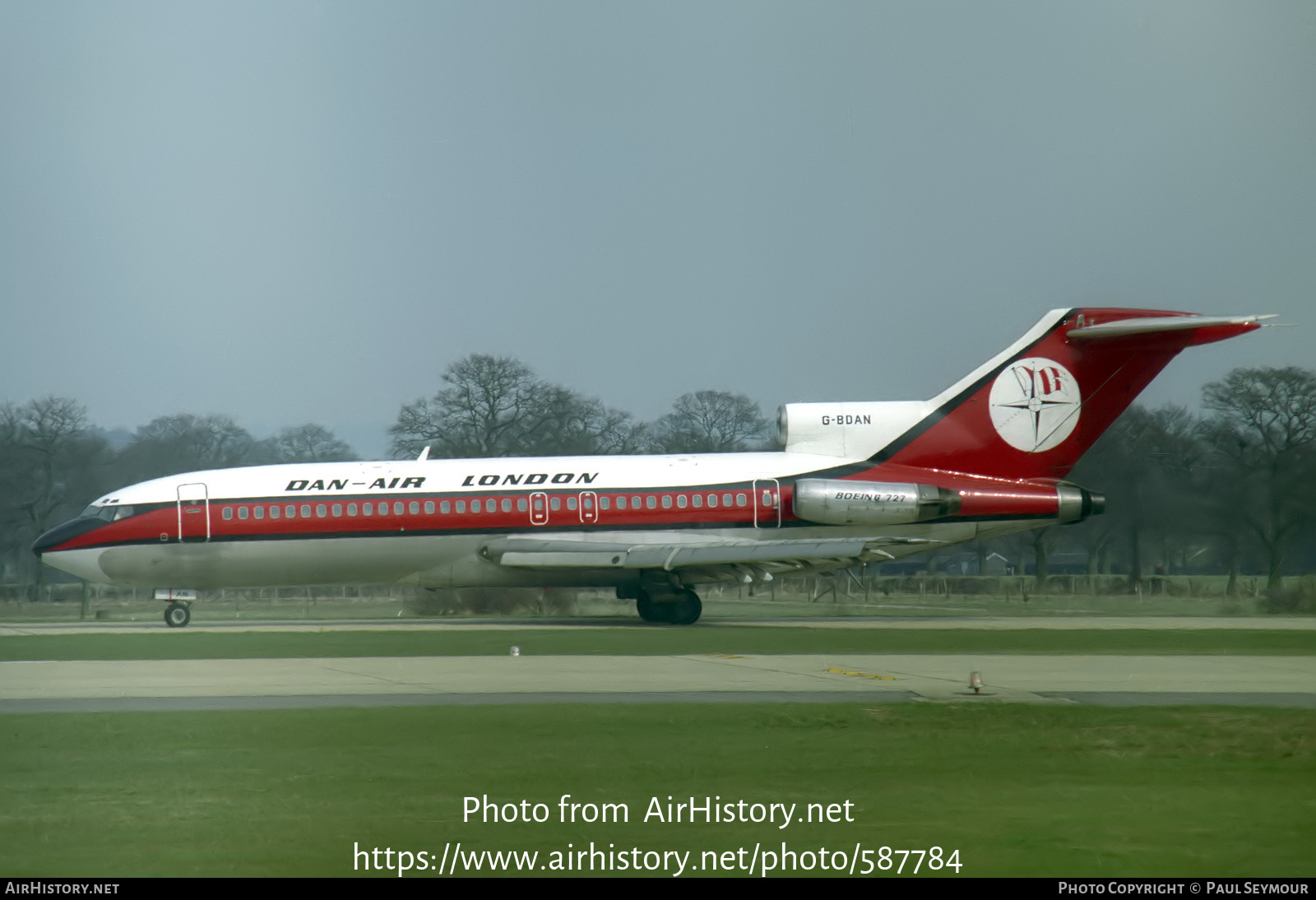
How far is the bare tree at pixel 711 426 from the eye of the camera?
46625 millimetres

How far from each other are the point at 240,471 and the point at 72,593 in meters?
16.9

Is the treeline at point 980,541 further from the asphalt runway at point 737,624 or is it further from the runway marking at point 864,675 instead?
the runway marking at point 864,675

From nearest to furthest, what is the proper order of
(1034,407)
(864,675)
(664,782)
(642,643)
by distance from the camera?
(664,782) < (864,675) < (642,643) < (1034,407)

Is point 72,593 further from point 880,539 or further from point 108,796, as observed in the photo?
point 108,796

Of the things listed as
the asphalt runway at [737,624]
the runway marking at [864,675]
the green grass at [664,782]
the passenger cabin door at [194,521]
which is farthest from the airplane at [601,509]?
the green grass at [664,782]

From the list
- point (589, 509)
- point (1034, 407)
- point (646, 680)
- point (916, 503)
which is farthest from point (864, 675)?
point (1034, 407)

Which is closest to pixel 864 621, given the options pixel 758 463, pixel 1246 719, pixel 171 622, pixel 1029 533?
pixel 758 463

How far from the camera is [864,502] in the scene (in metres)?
32.2

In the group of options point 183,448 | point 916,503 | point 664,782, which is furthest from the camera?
point 183,448

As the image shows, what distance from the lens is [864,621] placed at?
3145cm

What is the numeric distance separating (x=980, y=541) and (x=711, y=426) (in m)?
14.0

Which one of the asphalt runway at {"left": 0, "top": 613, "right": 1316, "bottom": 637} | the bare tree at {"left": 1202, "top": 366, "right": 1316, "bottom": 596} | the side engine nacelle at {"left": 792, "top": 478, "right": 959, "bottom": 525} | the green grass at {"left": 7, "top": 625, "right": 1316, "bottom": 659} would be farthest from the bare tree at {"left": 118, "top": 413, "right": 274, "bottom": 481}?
the bare tree at {"left": 1202, "top": 366, "right": 1316, "bottom": 596}

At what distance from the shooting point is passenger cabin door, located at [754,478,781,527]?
1276 inches

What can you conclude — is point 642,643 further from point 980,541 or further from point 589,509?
point 980,541
